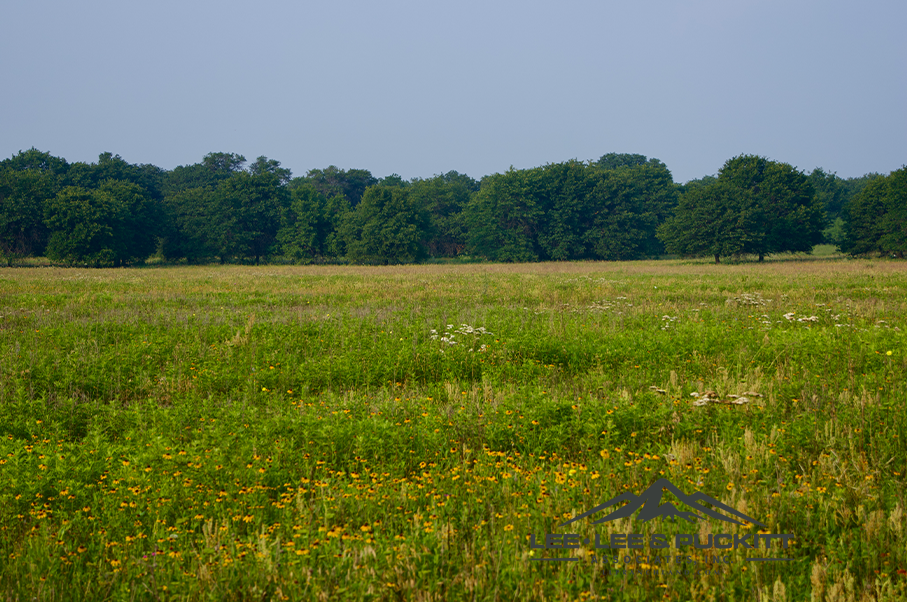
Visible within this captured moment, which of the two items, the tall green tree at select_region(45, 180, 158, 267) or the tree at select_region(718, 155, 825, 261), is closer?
the tall green tree at select_region(45, 180, 158, 267)

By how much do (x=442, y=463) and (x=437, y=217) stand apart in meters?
78.5

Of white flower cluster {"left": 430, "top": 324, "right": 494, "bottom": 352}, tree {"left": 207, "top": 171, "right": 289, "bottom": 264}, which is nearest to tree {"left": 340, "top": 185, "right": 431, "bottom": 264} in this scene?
tree {"left": 207, "top": 171, "right": 289, "bottom": 264}

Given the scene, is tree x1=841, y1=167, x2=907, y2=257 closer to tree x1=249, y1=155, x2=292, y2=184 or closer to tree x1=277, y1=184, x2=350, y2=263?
tree x1=277, y1=184, x2=350, y2=263

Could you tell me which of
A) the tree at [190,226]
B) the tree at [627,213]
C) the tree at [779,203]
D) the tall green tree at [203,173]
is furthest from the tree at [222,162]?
the tree at [779,203]

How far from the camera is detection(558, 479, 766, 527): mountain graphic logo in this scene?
12.6ft

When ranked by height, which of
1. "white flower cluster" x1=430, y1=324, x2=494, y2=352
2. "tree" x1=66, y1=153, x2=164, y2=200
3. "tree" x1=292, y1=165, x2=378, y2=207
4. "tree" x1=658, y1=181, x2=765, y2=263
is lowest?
"white flower cluster" x1=430, y1=324, x2=494, y2=352

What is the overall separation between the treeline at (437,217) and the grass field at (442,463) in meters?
50.4

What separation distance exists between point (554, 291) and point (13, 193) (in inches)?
2324

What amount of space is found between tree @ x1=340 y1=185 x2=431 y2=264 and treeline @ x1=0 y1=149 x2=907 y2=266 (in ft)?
0.54

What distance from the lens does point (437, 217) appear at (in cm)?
8231

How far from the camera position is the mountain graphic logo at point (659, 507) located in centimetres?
384

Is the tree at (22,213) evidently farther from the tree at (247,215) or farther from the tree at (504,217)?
the tree at (504,217)

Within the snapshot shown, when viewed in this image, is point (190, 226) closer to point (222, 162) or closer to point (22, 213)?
point (22, 213)

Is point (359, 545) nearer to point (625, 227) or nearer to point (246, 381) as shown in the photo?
point (246, 381)
